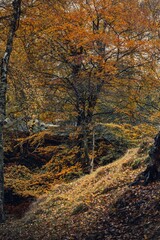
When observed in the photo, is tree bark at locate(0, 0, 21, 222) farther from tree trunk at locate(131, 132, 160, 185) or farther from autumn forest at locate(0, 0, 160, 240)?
tree trunk at locate(131, 132, 160, 185)

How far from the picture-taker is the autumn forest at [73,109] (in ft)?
31.7

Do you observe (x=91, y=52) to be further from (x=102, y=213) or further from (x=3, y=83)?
(x=102, y=213)

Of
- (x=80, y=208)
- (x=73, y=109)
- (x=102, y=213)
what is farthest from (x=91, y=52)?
(x=102, y=213)

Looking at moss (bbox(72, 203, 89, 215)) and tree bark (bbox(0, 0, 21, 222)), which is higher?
tree bark (bbox(0, 0, 21, 222))

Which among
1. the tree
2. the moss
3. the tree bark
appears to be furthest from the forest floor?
the tree

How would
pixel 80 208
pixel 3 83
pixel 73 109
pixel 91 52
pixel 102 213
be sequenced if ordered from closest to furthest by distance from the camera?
pixel 102 213, pixel 80 208, pixel 3 83, pixel 73 109, pixel 91 52

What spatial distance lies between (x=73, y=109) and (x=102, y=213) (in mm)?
8368

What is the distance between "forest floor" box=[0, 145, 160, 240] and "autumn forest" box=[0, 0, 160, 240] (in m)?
0.06

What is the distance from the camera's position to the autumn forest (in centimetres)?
966

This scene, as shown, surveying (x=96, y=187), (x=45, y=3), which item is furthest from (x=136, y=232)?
(x=45, y=3)

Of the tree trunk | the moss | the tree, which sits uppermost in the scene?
the tree

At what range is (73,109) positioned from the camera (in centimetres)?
1541

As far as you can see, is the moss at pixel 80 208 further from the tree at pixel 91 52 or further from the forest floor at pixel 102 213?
the tree at pixel 91 52

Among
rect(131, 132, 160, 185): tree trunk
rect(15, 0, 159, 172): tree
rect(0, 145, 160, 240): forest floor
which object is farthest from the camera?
rect(15, 0, 159, 172): tree
